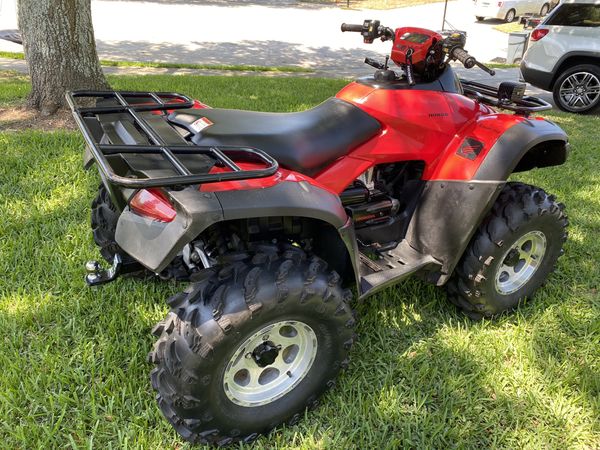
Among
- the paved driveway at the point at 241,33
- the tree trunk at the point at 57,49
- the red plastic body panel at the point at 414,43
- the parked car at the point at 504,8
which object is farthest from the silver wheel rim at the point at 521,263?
the parked car at the point at 504,8

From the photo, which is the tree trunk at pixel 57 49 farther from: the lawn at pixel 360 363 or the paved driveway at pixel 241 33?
the paved driveway at pixel 241 33

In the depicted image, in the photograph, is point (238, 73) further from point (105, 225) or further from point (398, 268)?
point (398, 268)

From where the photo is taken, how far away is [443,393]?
2367 mm

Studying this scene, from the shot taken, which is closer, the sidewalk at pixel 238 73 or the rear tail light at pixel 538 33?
the rear tail light at pixel 538 33

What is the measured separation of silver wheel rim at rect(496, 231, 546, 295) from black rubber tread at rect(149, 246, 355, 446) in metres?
1.29

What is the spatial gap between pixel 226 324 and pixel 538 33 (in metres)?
8.29

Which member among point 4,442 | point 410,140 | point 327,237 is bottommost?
point 4,442

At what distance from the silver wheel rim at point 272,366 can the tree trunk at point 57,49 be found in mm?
4257

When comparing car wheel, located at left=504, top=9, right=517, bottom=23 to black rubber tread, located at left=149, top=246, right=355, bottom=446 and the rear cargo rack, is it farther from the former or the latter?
black rubber tread, located at left=149, top=246, right=355, bottom=446

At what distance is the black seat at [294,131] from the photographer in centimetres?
212

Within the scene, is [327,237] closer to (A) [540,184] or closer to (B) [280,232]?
(B) [280,232]

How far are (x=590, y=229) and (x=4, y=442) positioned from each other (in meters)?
4.14

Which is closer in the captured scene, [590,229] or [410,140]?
[410,140]

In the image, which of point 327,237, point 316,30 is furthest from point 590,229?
point 316,30
